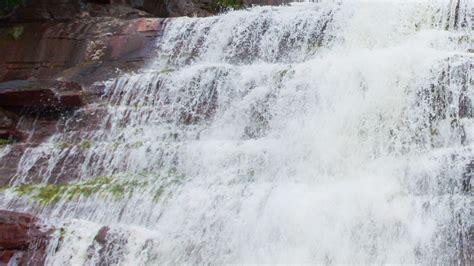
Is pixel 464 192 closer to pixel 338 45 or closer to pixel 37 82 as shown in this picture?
pixel 338 45

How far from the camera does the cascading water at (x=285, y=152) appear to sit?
765 cm

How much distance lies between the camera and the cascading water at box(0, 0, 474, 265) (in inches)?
301

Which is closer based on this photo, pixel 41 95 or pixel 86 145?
pixel 86 145

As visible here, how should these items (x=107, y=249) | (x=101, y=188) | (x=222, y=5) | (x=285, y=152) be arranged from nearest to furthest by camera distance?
(x=107, y=249) → (x=285, y=152) → (x=101, y=188) → (x=222, y=5)

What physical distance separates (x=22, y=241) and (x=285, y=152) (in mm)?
3965

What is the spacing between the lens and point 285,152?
9.57 metres

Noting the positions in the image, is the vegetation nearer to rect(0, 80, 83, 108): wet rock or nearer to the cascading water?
the cascading water

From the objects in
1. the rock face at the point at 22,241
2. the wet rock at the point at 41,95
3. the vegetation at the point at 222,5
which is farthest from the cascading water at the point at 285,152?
the vegetation at the point at 222,5

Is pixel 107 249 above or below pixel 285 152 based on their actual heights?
below

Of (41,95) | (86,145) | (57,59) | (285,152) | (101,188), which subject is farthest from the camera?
(57,59)

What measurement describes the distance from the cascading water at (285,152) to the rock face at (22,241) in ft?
0.62

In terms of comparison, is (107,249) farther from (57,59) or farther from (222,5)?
(222,5)

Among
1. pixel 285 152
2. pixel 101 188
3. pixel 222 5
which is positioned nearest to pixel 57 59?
pixel 101 188

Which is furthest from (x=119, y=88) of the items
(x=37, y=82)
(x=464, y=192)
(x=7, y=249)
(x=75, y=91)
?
(x=464, y=192)
